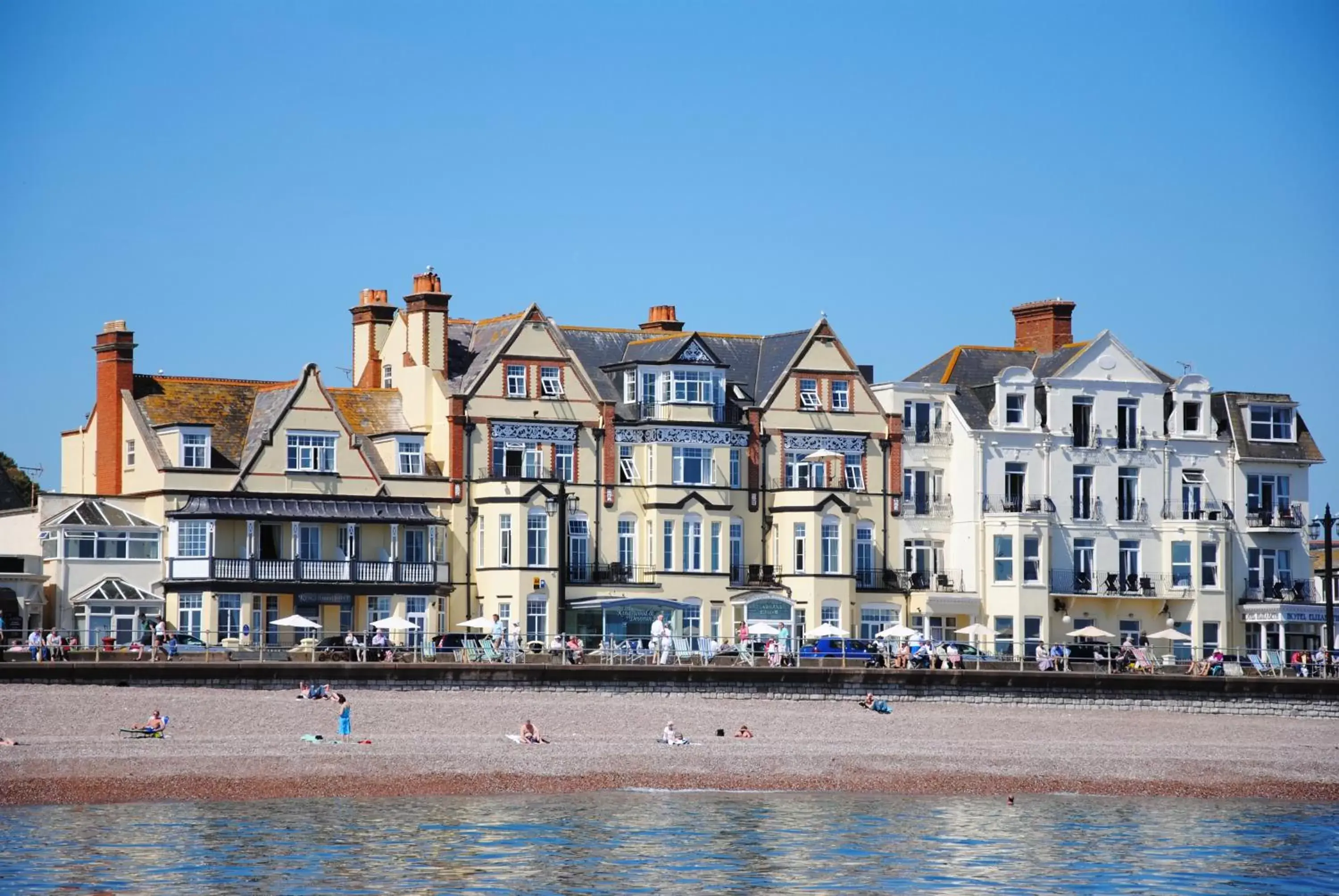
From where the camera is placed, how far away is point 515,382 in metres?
78.8

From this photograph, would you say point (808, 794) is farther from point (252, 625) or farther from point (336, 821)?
point (252, 625)

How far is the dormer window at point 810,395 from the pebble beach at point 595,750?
16101 millimetres

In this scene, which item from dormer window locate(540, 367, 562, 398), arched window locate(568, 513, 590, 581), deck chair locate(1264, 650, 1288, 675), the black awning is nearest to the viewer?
the black awning

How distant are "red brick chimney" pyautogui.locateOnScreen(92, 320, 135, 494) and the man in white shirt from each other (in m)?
17.5

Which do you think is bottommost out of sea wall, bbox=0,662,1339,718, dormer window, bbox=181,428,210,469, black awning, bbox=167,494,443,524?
Answer: sea wall, bbox=0,662,1339,718

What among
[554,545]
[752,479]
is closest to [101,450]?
[554,545]

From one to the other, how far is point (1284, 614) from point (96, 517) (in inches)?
1608

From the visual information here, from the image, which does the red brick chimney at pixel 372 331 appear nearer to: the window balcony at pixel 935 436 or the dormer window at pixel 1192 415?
the window balcony at pixel 935 436

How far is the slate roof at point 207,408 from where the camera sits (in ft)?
249

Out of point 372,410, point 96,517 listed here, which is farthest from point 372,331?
point 96,517

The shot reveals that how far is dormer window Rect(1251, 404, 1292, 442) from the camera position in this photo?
88250 millimetres

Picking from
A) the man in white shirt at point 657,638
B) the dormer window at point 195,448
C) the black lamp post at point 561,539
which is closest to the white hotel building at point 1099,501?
the man in white shirt at point 657,638

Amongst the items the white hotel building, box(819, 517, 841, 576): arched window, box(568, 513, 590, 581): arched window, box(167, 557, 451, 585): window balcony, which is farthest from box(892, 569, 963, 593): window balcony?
box(167, 557, 451, 585): window balcony

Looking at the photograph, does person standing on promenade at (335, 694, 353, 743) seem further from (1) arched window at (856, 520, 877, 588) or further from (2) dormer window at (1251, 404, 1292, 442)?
(2) dormer window at (1251, 404, 1292, 442)
